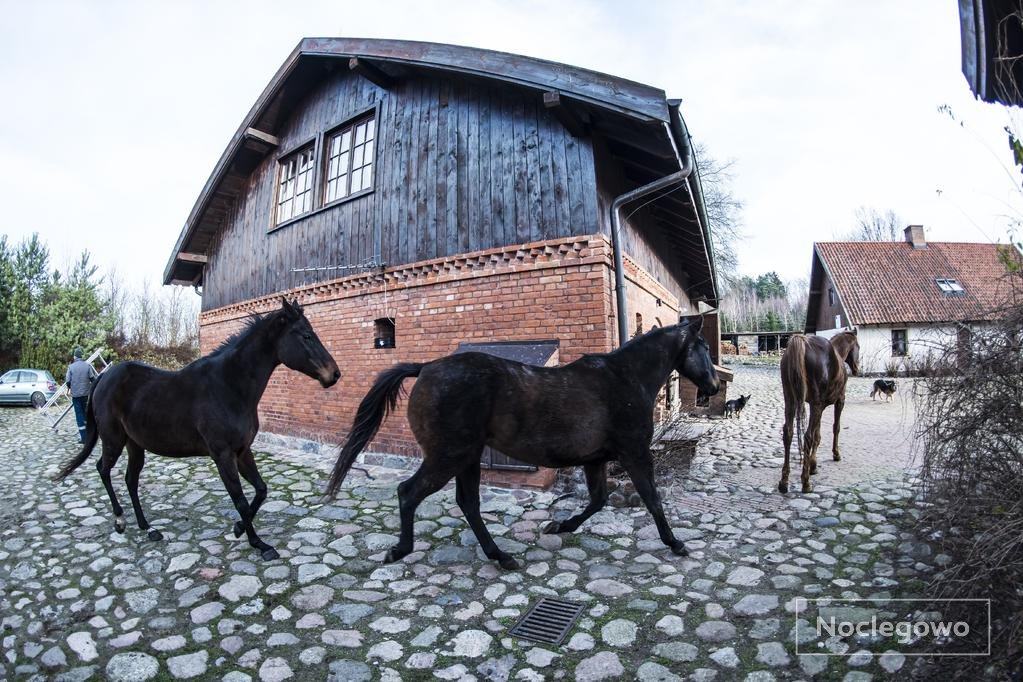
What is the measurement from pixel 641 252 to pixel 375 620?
6862 mm

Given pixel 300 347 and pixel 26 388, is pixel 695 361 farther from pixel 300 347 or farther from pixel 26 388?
pixel 26 388

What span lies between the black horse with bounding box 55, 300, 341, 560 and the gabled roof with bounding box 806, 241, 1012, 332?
1013 inches

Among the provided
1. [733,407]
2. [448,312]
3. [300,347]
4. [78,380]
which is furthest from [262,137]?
[733,407]

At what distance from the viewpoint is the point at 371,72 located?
7.82m

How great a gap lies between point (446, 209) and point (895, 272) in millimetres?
27479

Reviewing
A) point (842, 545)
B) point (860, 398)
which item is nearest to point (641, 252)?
point (842, 545)

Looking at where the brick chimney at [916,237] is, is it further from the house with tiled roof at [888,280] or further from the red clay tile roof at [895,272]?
the red clay tile roof at [895,272]

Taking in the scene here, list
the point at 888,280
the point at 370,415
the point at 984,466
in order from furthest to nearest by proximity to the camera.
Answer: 1. the point at 888,280
2. the point at 370,415
3. the point at 984,466

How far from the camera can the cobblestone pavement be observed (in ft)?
8.79

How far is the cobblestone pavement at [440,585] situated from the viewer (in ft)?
8.79

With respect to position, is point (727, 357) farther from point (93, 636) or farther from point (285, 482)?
point (93, 636)

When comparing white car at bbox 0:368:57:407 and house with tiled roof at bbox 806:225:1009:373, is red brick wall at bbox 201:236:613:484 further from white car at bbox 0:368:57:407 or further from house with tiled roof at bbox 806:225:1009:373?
house with tiled roof at bbox 806:225:1009:373

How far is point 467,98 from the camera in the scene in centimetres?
702

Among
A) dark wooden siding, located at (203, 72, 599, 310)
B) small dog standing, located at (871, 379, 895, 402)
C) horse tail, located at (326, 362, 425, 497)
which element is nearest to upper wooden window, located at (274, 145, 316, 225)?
dark wooden siding, located at (203, 72, 599, 310)
